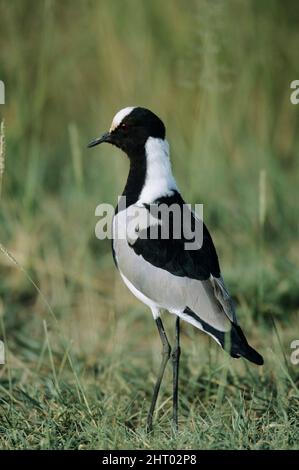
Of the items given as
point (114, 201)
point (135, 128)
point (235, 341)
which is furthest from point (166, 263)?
point (114, 201)

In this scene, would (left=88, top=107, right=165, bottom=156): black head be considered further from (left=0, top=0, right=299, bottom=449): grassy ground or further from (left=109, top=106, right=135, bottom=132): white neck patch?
(left=0, top=0, right=299, bottom=449): grassy ground

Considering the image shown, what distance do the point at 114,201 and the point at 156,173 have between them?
176cm

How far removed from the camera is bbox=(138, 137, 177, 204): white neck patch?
11.2 ft

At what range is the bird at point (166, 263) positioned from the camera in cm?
319

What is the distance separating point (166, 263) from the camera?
324 centimetres

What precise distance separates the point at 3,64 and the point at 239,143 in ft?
5.15

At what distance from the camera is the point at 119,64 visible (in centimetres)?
578

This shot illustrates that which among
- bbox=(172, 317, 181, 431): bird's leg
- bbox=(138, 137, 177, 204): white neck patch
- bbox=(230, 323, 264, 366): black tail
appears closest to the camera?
Result: bbox=(230, 323, 264, 366): black tail

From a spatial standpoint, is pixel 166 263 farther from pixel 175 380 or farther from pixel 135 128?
pixel 135 128

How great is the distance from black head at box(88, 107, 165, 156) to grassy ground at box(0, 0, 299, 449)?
52 cm

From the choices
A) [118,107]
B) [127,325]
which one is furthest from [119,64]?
[127,325]

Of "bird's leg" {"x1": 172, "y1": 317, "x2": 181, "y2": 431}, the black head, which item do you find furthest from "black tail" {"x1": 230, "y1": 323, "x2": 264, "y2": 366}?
the black head

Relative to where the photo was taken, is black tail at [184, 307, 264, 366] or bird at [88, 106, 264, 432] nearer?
black tail at [184, 307, 264, 366]

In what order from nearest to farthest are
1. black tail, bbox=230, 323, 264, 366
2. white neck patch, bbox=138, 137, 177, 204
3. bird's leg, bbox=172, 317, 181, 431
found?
1. black tail, bbox=230, 323, 264, 366
2. bird's leg, bbox=172, 317, 181, 431
3. white neck patch, bbox=138, 137, 177, 204
